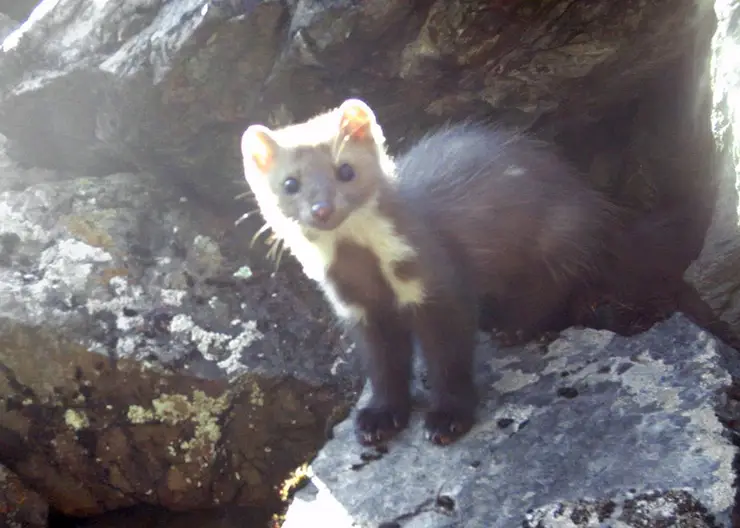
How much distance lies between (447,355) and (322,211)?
60cm

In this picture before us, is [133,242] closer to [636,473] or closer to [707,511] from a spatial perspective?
[636,473]

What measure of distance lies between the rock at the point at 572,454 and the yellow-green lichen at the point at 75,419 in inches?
37.4

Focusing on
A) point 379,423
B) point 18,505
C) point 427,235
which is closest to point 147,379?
point 18,505

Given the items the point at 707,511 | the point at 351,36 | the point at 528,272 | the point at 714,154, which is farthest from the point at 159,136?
the point at 707,511

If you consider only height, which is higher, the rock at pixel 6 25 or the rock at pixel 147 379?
the rock at pixel 6 25

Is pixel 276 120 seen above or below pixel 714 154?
above

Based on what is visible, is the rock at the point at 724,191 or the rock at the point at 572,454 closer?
the rock at the point at 572,454

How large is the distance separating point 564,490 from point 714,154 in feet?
3.62

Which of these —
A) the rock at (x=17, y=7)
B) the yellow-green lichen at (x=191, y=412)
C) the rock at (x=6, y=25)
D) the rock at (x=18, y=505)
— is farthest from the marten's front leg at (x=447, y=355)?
the rock at (x=17, y=7)

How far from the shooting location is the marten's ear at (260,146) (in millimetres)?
2348

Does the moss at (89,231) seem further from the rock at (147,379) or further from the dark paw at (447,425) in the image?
the dark paw at (447,425)

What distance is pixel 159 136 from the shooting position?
3.12 meters

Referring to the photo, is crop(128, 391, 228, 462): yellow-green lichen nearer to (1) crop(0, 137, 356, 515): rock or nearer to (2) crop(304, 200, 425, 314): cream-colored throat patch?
(1) crop(0, 137, 356, 515): rock

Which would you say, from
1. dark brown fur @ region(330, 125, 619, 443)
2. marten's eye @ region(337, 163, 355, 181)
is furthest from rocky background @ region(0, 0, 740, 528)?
marten's eye @ region(337, 163, 355, 181)
